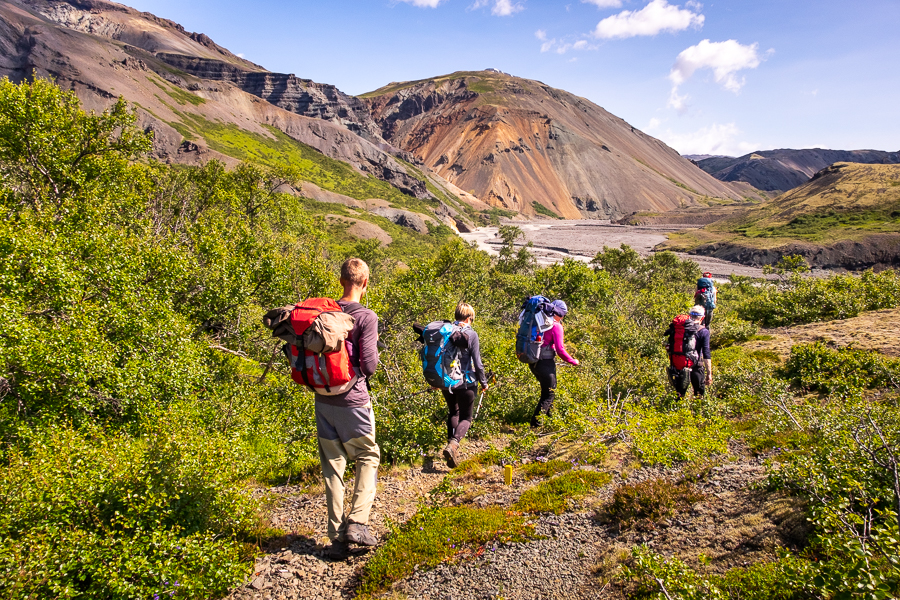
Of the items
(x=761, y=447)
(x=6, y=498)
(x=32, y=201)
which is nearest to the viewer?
(x=6, y=498)

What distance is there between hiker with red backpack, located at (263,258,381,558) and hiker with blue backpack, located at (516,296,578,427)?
318cm

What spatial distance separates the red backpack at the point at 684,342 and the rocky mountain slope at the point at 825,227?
7690cm

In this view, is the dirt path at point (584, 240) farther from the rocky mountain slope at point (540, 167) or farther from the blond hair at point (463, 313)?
the blond hair at point (463, 313)

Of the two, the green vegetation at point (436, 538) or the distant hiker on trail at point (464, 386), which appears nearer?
the green vegetation at point (436, 538)

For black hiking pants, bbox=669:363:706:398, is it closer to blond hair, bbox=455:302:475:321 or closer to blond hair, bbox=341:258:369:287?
blond hair, bbox=455:302:475:321

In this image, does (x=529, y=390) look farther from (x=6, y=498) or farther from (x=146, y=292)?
(x=146, y=292)

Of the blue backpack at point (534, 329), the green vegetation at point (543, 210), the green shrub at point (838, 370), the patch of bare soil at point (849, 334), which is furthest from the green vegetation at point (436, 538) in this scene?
the green vegetation at point (543, 210)

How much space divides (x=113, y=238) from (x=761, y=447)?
1178cm

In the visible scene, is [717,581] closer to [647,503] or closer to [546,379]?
[647,503]

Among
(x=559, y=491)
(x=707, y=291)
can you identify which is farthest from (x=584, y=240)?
(x=559, y=491)

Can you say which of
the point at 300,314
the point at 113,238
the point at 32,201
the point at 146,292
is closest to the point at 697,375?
the point at 300,314

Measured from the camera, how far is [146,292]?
28.1 feet

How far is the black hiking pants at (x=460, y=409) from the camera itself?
5.71m

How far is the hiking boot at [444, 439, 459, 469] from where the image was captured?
18.7ft
